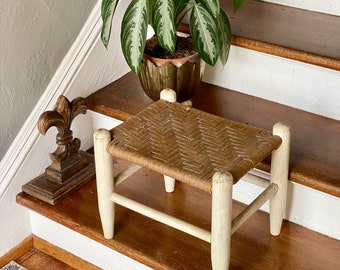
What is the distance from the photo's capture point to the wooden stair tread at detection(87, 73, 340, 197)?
1332mm

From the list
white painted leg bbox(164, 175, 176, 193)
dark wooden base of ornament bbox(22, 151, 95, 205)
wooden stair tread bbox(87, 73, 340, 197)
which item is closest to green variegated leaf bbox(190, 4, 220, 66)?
wooden stair tread bbox(87, 73, 340, 197)

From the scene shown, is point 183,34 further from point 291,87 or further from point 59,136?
point 59,136

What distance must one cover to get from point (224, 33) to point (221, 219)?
1.61 ft

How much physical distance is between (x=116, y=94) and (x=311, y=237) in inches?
25.8

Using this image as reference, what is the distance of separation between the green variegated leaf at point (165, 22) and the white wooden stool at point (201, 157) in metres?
0.15

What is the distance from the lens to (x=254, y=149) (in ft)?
4.00

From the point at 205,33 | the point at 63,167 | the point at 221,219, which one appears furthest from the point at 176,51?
the point at 221,219

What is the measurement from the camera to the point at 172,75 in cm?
149

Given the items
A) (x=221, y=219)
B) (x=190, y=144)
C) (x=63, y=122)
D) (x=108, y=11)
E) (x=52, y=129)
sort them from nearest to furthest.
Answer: (x=221, y=219)
(x=190, y=144)
(x=108, y=11)
(x=63, y=122)
(x=52, y=129)

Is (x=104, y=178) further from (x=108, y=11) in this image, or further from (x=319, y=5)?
(x=319, y=5)

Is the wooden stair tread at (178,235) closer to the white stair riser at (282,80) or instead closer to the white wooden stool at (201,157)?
the white wooden stool at (201,157)

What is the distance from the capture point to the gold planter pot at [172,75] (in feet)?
4.85

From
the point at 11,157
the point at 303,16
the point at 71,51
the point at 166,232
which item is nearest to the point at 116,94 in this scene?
the point at 71,51

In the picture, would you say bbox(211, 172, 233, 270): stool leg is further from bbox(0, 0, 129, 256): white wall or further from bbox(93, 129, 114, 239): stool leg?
bbox(0, 0, 129, 256): white wall
